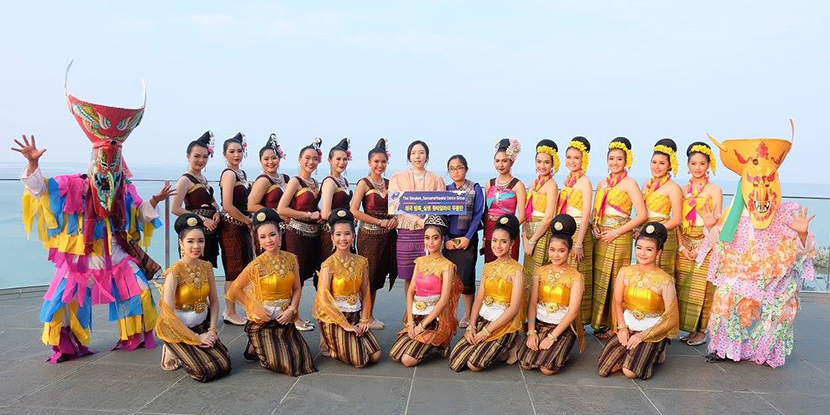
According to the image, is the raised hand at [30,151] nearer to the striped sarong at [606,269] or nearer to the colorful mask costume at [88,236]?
the colorful mask costume at [88,236]

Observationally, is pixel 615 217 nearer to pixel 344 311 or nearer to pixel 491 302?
pixel 491 302

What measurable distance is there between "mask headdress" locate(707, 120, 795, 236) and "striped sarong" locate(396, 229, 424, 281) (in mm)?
2406

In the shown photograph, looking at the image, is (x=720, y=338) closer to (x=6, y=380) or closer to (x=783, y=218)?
(x=783, y=218)

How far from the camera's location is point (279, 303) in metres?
3.97

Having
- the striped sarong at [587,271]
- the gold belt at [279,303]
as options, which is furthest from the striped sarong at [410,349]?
the striped sarong at [587,271]

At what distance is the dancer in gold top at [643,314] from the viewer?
150 inches

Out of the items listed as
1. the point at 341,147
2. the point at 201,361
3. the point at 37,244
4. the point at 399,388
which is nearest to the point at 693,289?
the point at 399,388

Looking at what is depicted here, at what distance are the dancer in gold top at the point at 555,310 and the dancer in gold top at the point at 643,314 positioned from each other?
0.98ft

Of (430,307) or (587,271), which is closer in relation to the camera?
(430,307)

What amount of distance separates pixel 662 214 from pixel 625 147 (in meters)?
0.63

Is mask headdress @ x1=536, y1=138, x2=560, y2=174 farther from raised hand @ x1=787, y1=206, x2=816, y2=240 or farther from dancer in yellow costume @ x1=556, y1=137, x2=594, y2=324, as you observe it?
raised hand @ x1=787, y1=206, x2=816, y2=240

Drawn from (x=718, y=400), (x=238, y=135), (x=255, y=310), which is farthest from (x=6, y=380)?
(x=718, y=400)

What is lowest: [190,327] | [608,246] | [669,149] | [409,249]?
[190,327]

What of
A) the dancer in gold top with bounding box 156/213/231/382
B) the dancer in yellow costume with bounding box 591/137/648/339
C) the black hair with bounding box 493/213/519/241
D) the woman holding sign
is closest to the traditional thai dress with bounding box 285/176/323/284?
the woman holding sign
